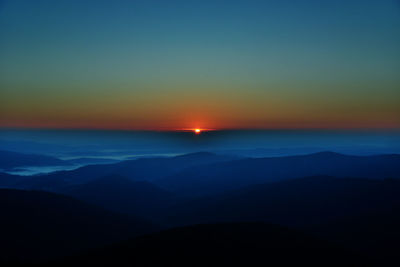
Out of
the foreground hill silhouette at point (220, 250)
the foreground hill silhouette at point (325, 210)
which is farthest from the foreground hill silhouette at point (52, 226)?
the foreground hill silhouette at point (220, 250)

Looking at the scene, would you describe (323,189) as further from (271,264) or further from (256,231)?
(271,264)

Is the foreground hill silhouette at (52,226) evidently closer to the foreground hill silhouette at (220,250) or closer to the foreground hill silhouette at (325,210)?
the foreground hill silhouette at (325,210)

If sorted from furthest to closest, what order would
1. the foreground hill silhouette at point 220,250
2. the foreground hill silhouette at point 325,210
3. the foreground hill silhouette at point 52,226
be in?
the foreground hill silhouette at point 325,210
the foreground hill silhouette at point 52,226
the foreground hill silhouette at point 220,250

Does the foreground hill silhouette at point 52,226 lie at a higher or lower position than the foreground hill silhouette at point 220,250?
lower

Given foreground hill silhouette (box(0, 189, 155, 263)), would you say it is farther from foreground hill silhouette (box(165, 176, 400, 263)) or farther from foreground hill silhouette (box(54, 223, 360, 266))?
foreground hill silhouette (box(54, 223, 360, 266))

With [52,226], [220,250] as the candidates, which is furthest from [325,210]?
[52,226]

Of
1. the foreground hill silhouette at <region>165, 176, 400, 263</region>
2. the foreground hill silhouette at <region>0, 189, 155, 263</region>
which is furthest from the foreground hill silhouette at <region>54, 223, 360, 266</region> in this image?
the foreground hill silhouette at <region>0, 189, 155, 263</region>
